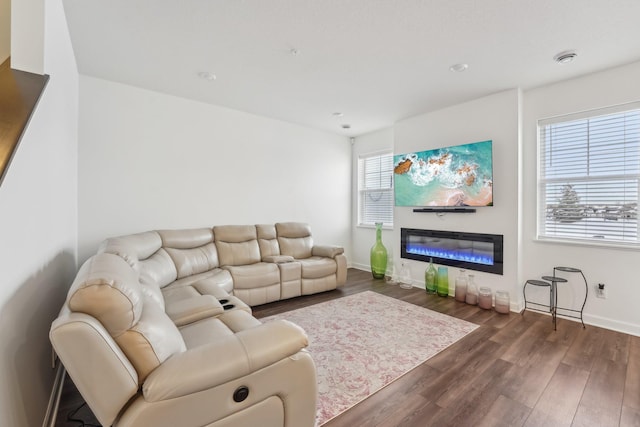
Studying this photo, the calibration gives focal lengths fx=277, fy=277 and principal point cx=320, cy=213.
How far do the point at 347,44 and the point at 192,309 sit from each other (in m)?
2.54

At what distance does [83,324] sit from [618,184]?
4.41 m

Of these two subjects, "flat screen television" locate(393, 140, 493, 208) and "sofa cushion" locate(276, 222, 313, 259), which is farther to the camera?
"sofa cushion" locate(276, 222, 313, 259)

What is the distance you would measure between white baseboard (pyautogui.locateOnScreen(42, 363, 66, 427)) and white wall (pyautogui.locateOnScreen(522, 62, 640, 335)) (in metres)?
4.50

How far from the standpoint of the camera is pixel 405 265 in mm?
4496

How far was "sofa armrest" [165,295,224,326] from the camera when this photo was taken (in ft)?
6.38

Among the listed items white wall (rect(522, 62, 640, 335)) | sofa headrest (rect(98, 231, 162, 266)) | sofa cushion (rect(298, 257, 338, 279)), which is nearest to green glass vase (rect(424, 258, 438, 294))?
white wall (rect(522, 62, 640, 335))

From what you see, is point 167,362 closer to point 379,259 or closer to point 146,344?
point 146,344

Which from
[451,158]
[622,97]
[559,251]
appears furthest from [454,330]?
[622,97]

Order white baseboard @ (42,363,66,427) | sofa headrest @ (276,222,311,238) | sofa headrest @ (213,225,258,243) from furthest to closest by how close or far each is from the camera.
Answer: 1. sofa headrest @ (276,222,311,238)
2. sofa headrest @ (213,225,258,243)
3. white baseboard @ (42,363,66,427)

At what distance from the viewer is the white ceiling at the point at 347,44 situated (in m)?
2.03

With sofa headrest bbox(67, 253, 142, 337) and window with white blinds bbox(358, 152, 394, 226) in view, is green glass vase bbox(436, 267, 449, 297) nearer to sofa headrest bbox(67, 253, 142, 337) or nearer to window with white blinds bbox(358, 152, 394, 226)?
window with white blinds bbox(358, 152, 394, 226)

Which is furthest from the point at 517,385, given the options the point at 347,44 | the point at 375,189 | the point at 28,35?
the point at 375,189

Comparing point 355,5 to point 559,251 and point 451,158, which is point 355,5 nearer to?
point 451,158

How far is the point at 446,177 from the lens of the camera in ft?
12.8
